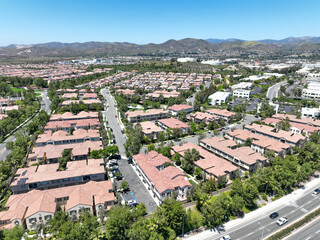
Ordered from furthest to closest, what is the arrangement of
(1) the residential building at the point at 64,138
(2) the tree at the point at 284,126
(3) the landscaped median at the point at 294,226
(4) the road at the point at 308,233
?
(2) the tree at the point at 284,126, (1) the residential building at the point at 64,138, (4) the road at the point at 308,233, (3) the landscaped median at the point at 294,226

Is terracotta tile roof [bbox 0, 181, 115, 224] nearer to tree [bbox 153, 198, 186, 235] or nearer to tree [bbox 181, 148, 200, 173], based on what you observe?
tree [bbox 153, 198, 186, 235]

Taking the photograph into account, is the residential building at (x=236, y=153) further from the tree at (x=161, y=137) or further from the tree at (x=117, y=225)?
the tree at (x=117, y=225)

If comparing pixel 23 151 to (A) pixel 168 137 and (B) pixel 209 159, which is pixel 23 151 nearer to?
(A) pixel 168 137

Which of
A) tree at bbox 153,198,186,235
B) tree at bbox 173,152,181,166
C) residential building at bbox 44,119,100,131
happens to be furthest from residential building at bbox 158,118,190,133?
tree at bbox 153,198,186,235

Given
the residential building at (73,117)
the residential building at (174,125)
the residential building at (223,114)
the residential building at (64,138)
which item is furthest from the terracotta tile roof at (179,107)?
the residential building at (64,138)

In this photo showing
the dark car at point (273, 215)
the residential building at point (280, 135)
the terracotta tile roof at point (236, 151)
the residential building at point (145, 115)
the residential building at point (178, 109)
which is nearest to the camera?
the dark car at point (273, 215)

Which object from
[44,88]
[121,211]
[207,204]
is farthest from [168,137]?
[44,88]

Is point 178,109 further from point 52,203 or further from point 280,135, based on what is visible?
point 52,203
